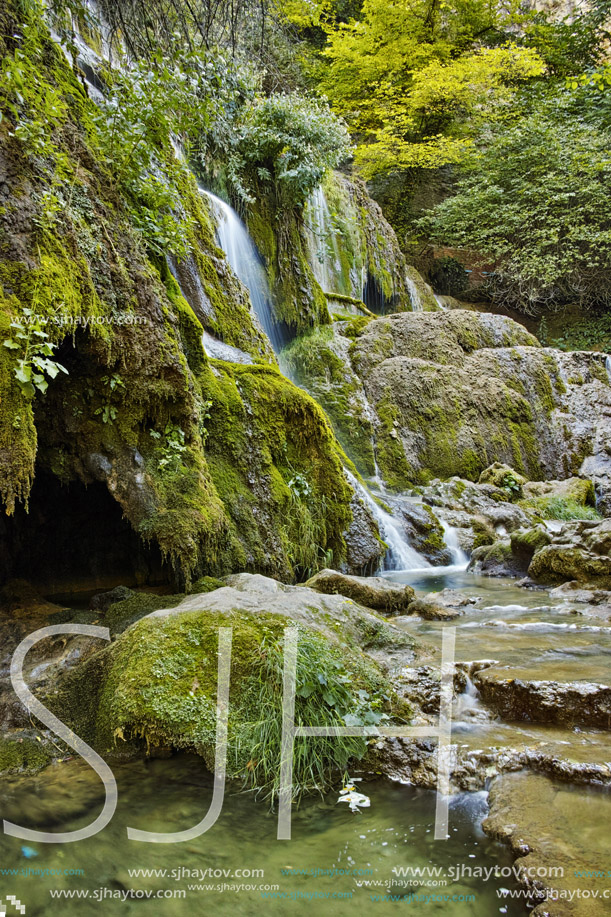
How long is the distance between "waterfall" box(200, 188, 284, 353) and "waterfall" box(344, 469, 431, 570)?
407 cm

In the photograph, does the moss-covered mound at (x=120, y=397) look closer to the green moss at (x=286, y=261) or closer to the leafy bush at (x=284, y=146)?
the green moss at (x=286, y=261)

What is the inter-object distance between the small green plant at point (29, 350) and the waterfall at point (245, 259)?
6937mm

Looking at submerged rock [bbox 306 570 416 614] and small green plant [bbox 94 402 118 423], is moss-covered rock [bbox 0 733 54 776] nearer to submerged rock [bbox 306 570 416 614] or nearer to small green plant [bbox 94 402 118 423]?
small green plant [bbox 94 402 118 423]

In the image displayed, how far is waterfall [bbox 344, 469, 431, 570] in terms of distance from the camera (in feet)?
26.4

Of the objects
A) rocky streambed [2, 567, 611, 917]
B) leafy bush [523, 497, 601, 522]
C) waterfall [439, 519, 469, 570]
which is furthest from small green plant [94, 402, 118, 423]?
leafy bush [523, 497, 601, 522]

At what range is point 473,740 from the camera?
2.88 m

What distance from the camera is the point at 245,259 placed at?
10.4 meters

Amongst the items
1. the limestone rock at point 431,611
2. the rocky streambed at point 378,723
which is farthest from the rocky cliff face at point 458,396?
the rocky streambed at point 378,723

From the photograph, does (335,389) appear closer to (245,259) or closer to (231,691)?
(245,259)

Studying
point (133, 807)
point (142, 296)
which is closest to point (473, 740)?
point (133, 807)

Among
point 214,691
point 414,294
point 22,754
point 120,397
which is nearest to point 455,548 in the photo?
point 120,397

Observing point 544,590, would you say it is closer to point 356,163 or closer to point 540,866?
point 540,866

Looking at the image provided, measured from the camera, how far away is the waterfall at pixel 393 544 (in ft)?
26.4

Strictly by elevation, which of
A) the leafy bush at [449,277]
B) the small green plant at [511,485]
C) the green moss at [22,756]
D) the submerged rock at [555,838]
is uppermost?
the leafy bush at [449,277]
